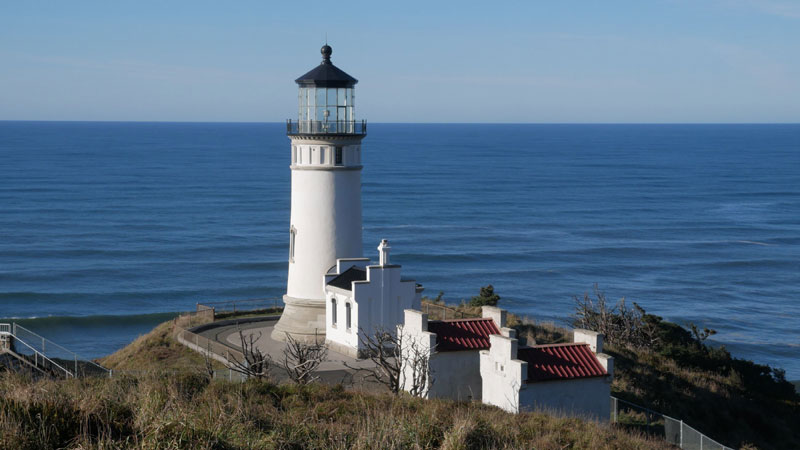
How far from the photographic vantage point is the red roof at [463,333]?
1873 cm

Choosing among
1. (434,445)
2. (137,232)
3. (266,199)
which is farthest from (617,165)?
(434,445)

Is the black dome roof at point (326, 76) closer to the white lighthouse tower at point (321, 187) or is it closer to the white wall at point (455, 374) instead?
the white lighthouse tower at point (321, 187)

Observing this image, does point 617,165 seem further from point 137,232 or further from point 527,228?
point 137,232

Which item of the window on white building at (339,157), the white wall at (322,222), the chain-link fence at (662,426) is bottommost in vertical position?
the chain-link fence at (662,426)

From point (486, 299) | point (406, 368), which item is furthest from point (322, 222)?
point (486, 299)

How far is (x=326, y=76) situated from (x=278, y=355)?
24.7ft

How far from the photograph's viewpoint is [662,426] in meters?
17.6

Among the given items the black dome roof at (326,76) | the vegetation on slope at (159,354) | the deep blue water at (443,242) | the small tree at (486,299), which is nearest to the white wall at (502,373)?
the vegetation on slope at (159,354)

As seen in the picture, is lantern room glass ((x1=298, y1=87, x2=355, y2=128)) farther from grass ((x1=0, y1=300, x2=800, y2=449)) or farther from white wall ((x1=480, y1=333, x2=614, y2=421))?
grass ((x1=0, y1=300, x2=800, y2=449))

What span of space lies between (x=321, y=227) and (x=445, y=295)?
24.6m

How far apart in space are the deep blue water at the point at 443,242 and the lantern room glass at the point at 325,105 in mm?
17232

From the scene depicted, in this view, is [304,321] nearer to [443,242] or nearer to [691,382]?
[691,382]

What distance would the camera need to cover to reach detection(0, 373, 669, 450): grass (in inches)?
352

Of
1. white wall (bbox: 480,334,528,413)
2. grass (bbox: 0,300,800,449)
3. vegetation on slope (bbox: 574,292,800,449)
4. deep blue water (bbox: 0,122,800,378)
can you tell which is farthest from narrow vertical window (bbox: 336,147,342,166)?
deep blue water (bbox: 0,122,800,378)
